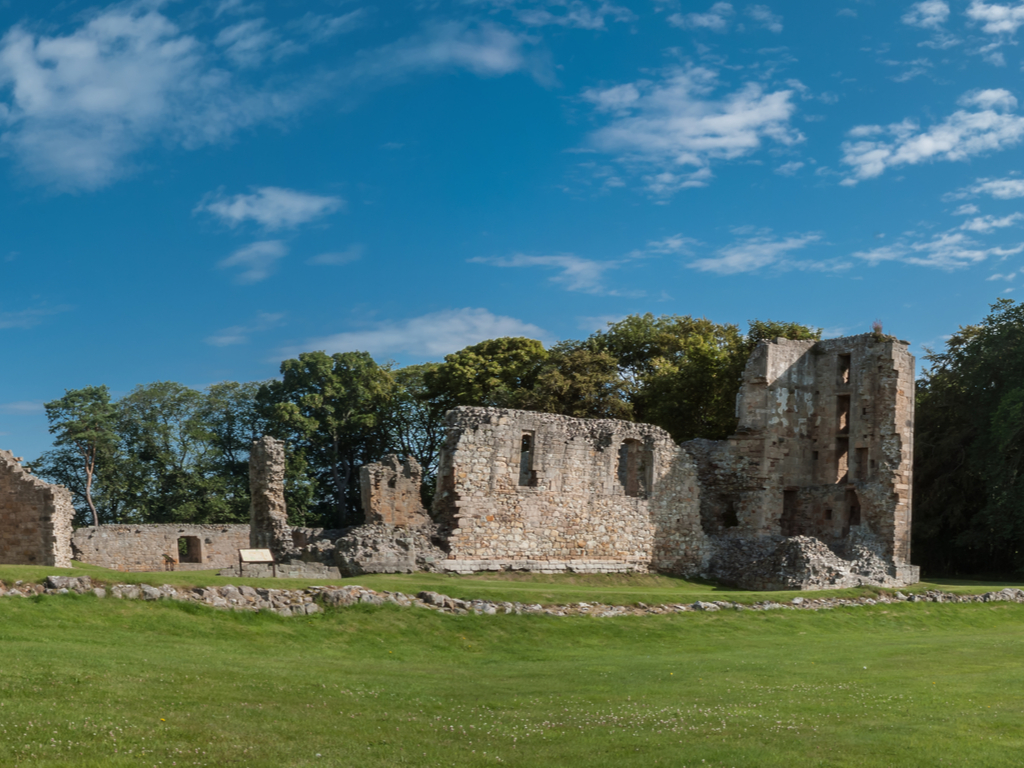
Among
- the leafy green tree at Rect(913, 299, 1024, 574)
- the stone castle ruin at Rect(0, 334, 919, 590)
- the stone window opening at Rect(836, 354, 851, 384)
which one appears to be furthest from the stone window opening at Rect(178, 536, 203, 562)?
the leafy green tree at Rect(913, 299, 1024, 574)

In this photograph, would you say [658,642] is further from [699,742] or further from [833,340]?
[833,340]

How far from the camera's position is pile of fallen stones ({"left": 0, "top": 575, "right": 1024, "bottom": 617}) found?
16578 mm

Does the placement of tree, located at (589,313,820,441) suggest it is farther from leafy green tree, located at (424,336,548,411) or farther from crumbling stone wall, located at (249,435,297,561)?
crumbling stone wall, located at (249,435,297,561)

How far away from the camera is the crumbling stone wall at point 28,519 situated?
2564cm

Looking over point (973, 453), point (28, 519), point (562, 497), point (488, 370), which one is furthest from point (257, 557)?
point (973, 453)

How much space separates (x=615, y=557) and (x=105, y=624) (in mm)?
18918

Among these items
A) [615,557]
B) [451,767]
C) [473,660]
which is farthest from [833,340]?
[451,767]

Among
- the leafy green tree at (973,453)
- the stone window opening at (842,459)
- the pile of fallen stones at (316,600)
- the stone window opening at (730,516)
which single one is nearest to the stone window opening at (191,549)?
the stone window opening at (730,516)

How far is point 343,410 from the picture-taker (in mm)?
53969

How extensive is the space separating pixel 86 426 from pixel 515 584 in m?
35.0

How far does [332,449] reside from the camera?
5478cm

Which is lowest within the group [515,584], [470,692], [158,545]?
[158,545]

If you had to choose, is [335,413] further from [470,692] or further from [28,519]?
[470,692]

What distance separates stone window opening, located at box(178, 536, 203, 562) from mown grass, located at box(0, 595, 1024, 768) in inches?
1090
